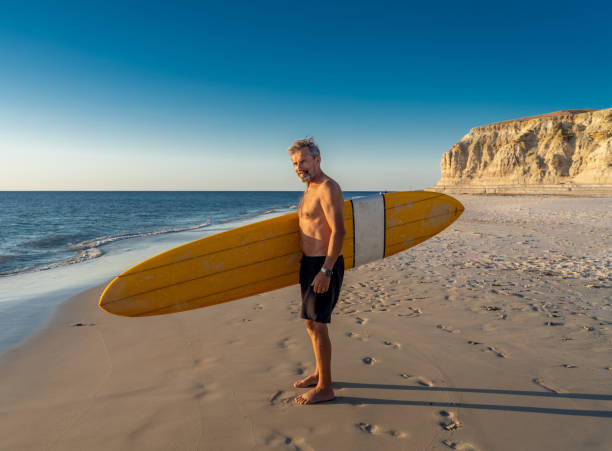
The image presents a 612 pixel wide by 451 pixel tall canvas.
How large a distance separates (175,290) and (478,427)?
100.0 inches

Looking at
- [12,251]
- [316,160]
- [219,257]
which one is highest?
[316,160]

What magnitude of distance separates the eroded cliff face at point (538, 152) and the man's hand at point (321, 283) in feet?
144

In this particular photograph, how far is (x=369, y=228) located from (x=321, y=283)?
142 cm

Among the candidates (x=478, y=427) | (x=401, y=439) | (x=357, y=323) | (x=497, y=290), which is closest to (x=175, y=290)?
(x=357, y=323)

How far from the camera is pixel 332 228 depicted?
83.4 inches

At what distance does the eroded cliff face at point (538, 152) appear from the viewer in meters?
36.2

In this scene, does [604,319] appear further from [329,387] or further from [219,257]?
[219,257]

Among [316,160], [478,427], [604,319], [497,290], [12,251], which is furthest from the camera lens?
[12,251]

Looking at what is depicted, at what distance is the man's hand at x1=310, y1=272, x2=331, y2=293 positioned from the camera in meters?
2.12

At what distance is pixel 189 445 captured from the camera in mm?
1893

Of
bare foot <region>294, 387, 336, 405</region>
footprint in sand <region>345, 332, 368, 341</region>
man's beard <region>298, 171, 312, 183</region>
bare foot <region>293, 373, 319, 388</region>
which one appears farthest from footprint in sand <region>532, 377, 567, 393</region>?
man's beard <region>298, 171, 312, 183</region>

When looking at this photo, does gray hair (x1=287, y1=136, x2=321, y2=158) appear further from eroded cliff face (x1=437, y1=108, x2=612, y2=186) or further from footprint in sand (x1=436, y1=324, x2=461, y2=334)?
eroded cliff face (x1=437, y1=108, x2=612, y2=186)

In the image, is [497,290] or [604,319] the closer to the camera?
[604,319]

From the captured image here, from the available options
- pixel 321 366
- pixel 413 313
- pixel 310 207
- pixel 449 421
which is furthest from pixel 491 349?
pixel 310 207
